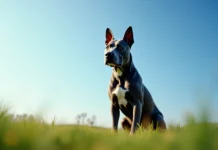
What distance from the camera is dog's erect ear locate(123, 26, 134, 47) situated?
6616 millimetres

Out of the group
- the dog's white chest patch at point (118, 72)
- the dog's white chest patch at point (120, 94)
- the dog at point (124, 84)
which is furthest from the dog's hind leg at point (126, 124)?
the dog's white chest patch at point (118, 72)

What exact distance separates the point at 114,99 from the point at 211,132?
Result: 508cm

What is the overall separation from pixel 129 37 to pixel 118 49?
60 centimetres

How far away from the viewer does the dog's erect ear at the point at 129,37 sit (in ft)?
21.7

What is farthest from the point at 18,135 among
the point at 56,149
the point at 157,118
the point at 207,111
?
the point at 157,118

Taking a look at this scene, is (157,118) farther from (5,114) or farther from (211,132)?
(211,132)

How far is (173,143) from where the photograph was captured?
46.8 inches

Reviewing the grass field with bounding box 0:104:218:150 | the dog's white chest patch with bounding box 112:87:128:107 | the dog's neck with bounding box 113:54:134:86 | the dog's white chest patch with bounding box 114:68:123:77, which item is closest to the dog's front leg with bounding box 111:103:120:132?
the dog's white chest patch with bounding box 112:87:128:107

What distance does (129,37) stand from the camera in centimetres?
666

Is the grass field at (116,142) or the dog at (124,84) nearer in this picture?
the grass field at (116,142)

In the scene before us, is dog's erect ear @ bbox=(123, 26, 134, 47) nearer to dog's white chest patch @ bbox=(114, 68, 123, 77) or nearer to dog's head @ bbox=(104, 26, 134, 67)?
dog's head @ bbox=(104, 26, 134, 67)

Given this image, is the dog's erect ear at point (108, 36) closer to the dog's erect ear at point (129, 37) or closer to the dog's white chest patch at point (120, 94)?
the dog's erect ear at point (129, 37)

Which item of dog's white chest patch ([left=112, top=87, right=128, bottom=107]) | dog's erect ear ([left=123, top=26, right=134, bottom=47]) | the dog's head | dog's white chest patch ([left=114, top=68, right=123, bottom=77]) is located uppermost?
dog's erect ear ([left=123, top=26, right=134, bottom=47])

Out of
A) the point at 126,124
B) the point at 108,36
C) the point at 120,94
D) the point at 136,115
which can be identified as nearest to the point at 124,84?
the point at 120,94
